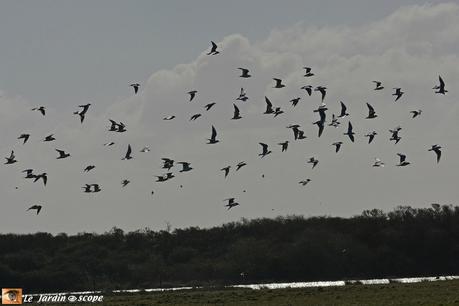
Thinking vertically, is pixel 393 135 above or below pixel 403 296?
above

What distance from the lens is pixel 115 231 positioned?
151375mm

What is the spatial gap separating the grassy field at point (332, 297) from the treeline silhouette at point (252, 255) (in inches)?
1304

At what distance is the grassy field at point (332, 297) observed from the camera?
65438 millimetres

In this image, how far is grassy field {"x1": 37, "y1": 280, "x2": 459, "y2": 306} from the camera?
65438 millimetres

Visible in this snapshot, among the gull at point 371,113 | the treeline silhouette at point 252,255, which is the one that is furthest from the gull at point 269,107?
the treeline silhouette at point 252,255

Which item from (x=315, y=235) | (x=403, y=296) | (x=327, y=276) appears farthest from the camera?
(x=315, y=235)

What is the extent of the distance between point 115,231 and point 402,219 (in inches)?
1480

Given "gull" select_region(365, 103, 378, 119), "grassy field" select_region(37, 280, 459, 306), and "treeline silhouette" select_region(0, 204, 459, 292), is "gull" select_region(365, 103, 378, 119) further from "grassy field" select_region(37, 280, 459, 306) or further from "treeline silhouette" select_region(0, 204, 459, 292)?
"treeline silhouette" select_region(0, 204, 459, 292)

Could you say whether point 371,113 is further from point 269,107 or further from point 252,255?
point 252,255

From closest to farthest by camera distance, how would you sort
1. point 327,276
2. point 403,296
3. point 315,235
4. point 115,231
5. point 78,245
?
point 403,296 → point 327,276 → point 315,235 → point 78,245 → point 115,231

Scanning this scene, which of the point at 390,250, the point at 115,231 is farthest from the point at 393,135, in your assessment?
the point at 115,231

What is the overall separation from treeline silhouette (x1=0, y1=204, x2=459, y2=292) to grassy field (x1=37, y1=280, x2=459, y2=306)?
33110 millimetres

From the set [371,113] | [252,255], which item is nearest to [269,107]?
[371,113]

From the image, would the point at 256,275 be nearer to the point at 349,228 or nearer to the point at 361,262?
the point at 361,262
